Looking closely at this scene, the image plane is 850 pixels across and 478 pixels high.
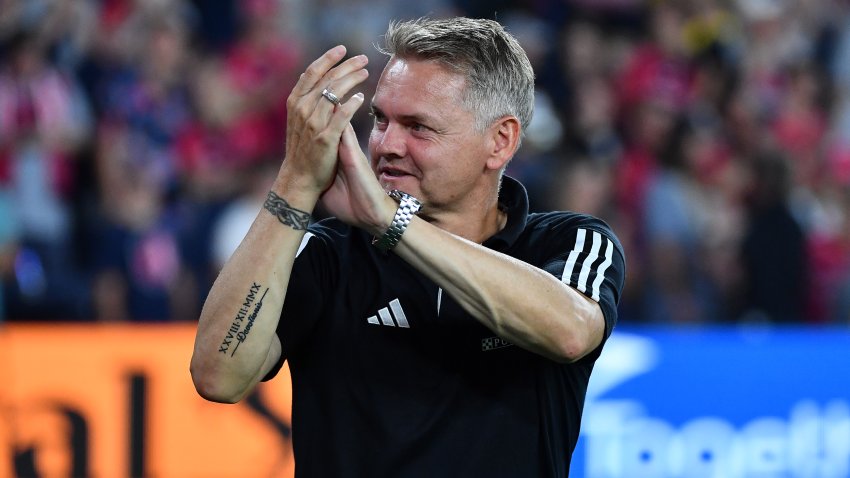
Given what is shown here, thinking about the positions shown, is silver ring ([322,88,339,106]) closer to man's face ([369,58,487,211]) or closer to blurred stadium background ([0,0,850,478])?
man's face ([369,58,487,211])

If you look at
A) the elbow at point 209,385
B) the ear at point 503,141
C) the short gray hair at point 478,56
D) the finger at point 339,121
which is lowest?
the elbow at point 209,385

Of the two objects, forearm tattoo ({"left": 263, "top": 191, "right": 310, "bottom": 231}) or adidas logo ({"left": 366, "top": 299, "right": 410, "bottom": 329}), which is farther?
adidas logo ({"left": 366, "top": 299, "right": 410, "bottom": 329})

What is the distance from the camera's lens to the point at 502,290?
2.68 metres

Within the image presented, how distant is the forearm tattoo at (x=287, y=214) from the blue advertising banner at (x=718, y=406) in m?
3.67

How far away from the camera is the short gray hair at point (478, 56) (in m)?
3.04

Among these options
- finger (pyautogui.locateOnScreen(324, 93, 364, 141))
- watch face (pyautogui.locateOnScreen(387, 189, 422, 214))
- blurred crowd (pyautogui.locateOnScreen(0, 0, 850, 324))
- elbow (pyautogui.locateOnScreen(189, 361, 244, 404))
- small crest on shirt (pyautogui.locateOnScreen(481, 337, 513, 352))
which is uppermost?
blurred crowd (pyautogui.locateOnScreen(0, 0, 850, 324))

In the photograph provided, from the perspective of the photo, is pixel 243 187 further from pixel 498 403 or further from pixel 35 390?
pixel 498 403

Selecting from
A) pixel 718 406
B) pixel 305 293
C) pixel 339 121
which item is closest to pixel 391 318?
pixel 305 293

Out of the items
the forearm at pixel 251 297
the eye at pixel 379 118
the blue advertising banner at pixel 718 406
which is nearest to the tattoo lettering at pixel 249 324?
the forearm at pixel 251 297

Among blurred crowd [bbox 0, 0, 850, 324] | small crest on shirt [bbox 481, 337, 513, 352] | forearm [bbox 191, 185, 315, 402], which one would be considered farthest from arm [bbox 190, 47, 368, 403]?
blurred crowd [bbox 0, 0, 850, 324]

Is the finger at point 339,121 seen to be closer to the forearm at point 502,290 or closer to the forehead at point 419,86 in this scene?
the forearm at point 502,290

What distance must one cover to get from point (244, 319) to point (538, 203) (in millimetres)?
5062

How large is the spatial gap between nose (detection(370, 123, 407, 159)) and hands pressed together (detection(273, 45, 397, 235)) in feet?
A: 0.91

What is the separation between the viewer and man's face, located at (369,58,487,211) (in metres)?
2.99
